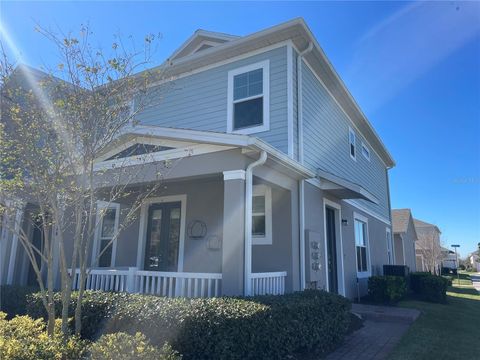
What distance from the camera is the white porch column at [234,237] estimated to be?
19.4 feet

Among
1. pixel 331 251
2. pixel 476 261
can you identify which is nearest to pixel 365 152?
pixel 331 251

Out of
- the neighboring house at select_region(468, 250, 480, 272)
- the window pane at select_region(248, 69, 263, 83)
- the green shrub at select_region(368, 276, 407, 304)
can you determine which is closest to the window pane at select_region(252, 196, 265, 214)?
the window pane at select_region(248, 69, 263, 83)

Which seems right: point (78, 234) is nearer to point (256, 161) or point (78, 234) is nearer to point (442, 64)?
point (256, 161)

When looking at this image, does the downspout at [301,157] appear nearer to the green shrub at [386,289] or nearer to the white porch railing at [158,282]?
the white porch railing at [158,282]

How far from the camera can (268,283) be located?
6.76m

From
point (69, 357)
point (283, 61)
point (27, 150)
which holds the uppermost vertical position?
point (283, 61)

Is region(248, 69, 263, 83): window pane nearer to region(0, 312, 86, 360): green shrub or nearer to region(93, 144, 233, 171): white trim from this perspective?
region(93, 144, 233, 171): white trim

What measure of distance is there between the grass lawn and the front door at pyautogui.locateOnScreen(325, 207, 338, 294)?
7.37 feet

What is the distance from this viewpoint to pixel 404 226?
2223 cm

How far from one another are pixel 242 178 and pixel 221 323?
242 cm

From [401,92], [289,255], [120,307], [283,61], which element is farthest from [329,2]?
[120,307]

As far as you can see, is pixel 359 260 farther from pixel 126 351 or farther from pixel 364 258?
pixel 126 351

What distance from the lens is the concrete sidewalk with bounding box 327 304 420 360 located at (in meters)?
5.91

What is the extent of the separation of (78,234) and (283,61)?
5931mm
